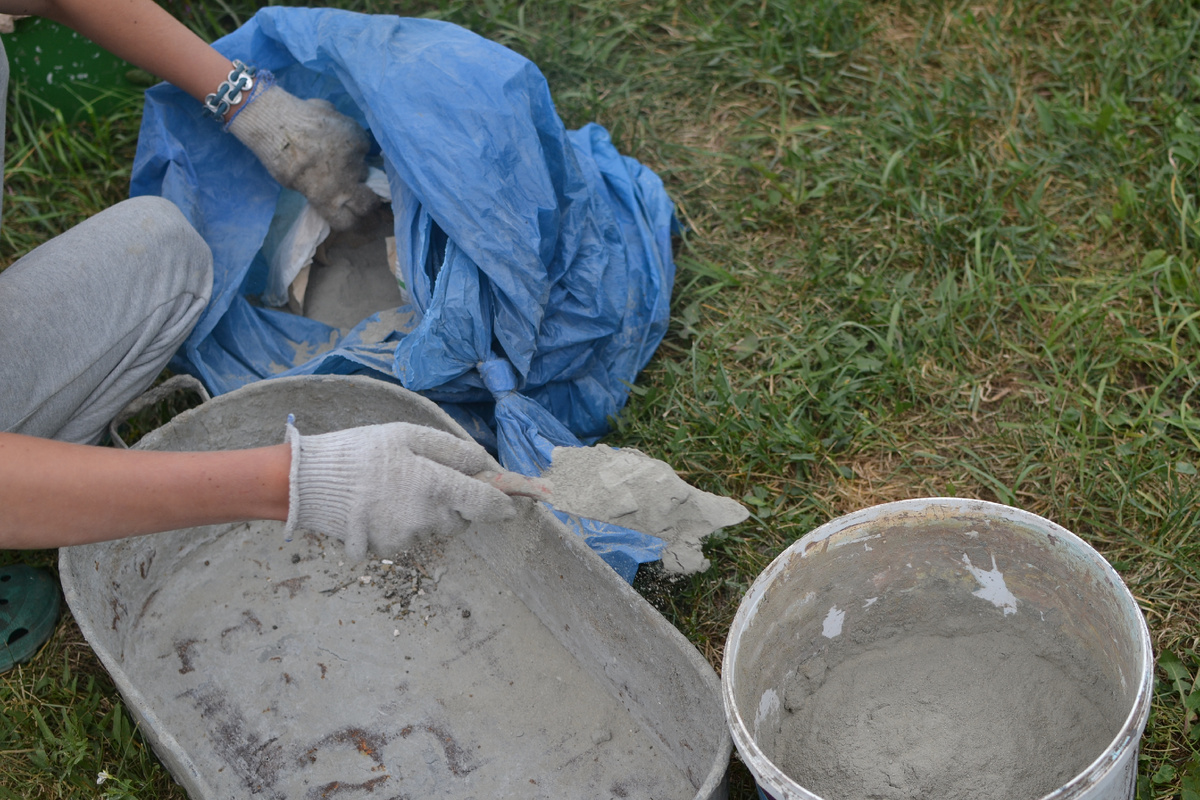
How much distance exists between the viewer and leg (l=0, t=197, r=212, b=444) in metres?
1.79

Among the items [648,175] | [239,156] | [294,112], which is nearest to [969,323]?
[648,175]

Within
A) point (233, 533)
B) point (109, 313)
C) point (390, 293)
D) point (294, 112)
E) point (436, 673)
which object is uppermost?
point (294, 112)

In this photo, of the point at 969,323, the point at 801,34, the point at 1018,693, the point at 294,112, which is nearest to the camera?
the point at 1018,693

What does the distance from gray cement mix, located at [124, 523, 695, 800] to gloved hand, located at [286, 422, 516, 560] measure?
44 centimetres

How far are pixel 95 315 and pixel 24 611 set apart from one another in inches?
24.9

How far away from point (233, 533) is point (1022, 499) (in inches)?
65.7

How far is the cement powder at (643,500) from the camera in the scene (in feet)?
5.74

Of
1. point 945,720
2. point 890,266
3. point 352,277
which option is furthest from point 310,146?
point 945,720

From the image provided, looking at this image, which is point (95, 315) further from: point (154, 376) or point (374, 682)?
point (374, 682)

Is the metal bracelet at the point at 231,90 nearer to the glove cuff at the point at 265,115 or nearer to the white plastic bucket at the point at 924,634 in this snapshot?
the glove cuff at the point at 265,115

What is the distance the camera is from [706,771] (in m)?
1.65

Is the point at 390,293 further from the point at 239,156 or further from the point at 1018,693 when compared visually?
the point at 1018,693

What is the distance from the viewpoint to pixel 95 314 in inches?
74.5

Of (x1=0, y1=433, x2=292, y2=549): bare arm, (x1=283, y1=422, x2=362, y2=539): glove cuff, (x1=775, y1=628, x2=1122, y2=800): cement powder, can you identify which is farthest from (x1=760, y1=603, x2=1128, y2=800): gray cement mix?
(x1=0, y1=433, x2=292, y2=549): bare arm
